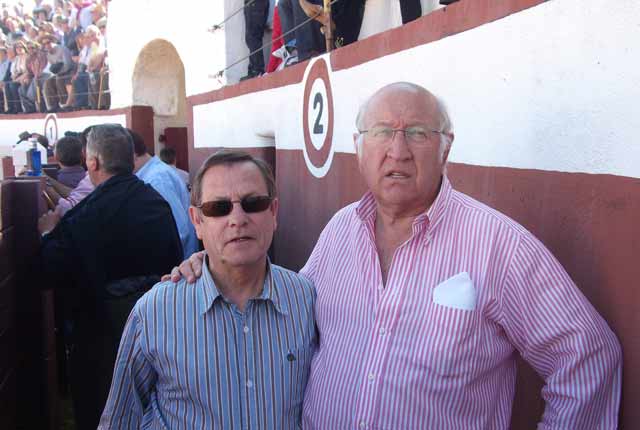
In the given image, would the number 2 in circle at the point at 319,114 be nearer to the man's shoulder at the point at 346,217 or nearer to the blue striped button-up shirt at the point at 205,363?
the man's shoulder at the point at 346,217

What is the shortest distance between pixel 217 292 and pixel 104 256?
142cm

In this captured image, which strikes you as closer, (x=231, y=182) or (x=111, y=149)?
(x=231, y=182)

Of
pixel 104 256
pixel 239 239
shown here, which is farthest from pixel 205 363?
pixel 104 256

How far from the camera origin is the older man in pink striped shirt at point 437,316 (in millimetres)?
1632

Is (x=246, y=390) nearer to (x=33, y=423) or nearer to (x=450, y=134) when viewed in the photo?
(x=450, y=134)

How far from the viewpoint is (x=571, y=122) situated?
6.21 ft

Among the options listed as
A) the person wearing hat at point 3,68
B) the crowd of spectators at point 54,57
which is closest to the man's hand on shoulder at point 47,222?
the crowd of spectators at point 54,57

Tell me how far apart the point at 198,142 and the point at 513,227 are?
7.30m

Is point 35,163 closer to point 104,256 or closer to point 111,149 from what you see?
point 111,149

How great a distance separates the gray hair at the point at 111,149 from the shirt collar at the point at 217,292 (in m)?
1.59

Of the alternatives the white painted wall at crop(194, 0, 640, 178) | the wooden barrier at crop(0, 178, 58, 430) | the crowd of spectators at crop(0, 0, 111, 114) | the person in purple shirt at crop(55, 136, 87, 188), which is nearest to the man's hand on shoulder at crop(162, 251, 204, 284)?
the white painted wall at crop(194, 0, 640, 178)

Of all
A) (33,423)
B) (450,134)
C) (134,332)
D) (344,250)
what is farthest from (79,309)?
(450,134)

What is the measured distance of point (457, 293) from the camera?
5.54ft

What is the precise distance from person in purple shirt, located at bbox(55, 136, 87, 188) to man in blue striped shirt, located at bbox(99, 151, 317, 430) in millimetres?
4715
